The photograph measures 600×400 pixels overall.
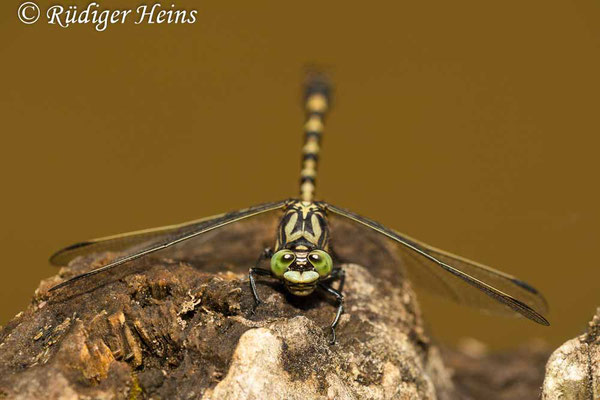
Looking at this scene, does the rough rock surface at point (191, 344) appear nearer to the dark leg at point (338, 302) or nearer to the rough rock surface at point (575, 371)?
the dark leg at point (338, 302)

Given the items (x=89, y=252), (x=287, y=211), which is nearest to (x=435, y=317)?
(x=287, y=211)

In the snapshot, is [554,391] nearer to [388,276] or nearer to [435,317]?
[388,276]

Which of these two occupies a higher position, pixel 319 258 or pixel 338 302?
pixel 319 258

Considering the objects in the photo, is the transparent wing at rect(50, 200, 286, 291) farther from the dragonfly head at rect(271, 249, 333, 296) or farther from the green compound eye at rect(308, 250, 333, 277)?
the green compound eye at rect(308, 250, 333, 277)

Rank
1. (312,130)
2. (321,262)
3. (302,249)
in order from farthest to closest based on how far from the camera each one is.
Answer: (312,130)
(302,249)
(321,262)

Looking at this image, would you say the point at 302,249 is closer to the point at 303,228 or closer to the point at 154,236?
Answer: the point at 303,228

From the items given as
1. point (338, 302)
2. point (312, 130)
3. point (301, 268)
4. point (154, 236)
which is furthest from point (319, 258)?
point (312, 130)

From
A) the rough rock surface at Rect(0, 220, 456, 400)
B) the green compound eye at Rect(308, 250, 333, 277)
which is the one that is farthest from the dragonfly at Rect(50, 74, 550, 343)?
the rough rock surface at Rect(0, 220, 456, 400)
